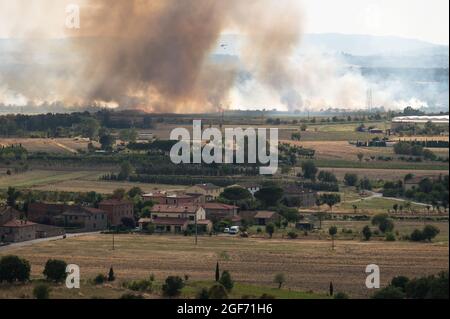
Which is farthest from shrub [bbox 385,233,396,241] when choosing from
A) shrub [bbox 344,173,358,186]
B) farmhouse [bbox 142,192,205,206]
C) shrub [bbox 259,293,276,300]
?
shrub [bbox 344,173,358,186]

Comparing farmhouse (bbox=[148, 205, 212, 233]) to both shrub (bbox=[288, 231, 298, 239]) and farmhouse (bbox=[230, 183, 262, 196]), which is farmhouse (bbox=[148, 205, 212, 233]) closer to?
shrub (bbox=[288, 231, 298, 239])

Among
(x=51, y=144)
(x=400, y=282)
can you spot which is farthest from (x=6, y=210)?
(x=51, y=144)

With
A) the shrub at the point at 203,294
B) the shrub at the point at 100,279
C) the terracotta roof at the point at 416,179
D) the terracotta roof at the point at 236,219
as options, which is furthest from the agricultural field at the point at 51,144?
the shrub at the point at 203,294

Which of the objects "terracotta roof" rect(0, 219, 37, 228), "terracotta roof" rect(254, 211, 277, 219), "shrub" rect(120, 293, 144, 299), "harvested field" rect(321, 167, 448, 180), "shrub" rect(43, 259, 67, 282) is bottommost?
"shrub" rect(120, 293, 144, 299)

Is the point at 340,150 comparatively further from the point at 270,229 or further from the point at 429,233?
the point at 429,233

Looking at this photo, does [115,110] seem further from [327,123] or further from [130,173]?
[130,173]

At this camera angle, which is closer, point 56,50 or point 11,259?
point 11,259
